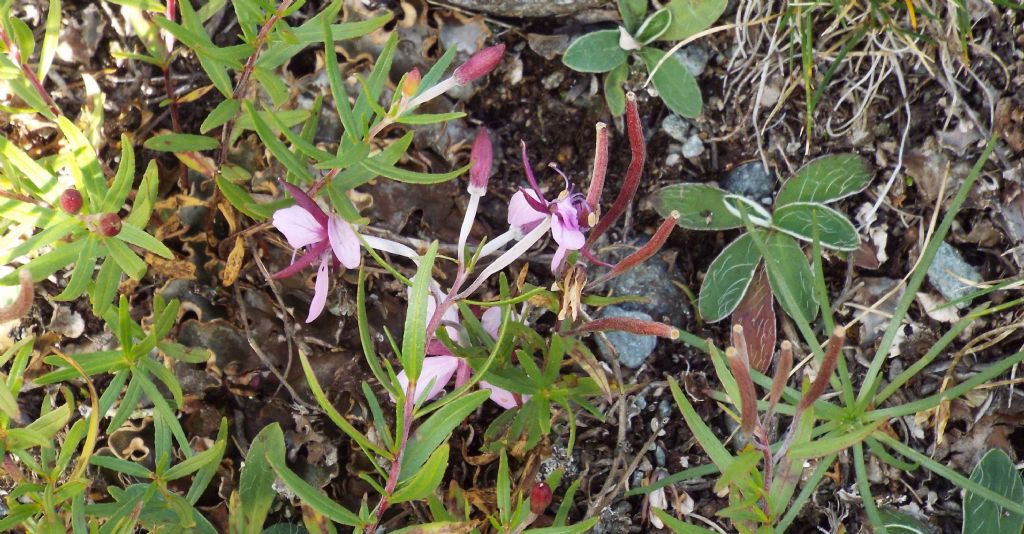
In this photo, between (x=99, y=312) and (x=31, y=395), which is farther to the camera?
(x=31, y=395)

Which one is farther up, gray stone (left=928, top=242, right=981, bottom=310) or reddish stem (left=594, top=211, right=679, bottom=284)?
reddish stem (left=594, top=211, right=679, bottom=284)

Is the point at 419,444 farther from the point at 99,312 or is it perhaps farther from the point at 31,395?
the point at 31,395

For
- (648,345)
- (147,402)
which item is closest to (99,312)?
(147,402)

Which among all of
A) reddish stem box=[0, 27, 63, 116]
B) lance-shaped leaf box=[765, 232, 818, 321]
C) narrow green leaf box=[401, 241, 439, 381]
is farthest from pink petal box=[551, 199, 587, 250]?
reddish stem box=[0, 27, 63, 116]

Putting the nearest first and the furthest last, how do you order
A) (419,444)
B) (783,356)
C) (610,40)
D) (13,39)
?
(783,356)
(419,444)
(13,39)
(610,40)

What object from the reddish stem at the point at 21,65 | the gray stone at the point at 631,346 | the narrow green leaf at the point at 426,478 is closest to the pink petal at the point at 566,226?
the narrow green leaf at the point at 426,478

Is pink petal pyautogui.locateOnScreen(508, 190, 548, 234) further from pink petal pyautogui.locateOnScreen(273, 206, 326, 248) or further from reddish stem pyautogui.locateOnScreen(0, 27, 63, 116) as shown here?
reddish stem pyautogui.locateOnScreen(0, 27, 63, 116)

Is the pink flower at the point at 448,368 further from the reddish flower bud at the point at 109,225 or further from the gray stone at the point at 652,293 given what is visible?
the reddish flower bud at the point at 109,225
